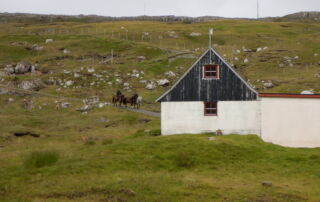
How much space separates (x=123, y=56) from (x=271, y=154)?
2662 inches

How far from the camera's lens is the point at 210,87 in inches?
1571

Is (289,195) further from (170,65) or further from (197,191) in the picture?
(170,65)

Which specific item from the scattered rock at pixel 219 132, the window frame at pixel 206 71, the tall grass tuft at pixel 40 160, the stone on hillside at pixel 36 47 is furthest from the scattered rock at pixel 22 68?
the tall grass tuft at pixel 40 160

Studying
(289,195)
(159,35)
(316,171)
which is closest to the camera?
(289,195)

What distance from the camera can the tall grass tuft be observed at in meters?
28.7

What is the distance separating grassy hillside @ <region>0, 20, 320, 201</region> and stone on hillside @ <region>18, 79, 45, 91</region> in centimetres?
149

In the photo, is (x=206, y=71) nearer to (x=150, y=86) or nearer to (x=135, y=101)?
(x=135, y=101)

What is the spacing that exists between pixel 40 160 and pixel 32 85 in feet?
155

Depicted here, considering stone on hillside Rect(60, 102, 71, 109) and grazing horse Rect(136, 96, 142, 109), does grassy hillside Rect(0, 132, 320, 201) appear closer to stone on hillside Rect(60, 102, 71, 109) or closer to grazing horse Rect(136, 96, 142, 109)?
stone on hillside Rect(60, 102, 71, 109)

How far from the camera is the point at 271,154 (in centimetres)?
3131

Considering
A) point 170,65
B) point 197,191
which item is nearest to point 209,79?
point 197,191

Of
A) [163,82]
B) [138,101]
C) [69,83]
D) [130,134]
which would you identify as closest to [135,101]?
[138,101]

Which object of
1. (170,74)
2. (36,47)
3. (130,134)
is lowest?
(130,134)

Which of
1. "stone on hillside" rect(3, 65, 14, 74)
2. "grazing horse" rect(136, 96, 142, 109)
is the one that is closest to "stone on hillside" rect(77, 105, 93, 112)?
"grazing horse" rect(136, 96, 142, 109)
